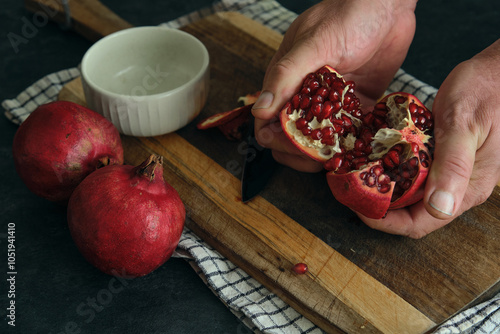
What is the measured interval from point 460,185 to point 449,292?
1.22 feet

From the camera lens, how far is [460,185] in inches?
59.1

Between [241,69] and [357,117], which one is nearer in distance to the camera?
[357,117]

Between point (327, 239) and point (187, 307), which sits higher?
point (327, 239)

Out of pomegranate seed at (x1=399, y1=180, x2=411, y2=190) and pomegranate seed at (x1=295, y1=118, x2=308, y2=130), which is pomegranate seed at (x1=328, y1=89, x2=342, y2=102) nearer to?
pomegranate seed at (x1=295, y1=118, x2=308, y2=130)

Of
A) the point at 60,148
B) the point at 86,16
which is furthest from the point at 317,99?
the point at 86,16

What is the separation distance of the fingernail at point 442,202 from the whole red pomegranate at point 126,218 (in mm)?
767

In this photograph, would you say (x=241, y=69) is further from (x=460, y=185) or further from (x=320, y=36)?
(x=460, y=185)

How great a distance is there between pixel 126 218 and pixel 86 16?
1542 mm

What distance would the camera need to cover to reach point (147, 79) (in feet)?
7.05

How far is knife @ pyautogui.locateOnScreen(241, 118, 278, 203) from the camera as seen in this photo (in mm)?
1859

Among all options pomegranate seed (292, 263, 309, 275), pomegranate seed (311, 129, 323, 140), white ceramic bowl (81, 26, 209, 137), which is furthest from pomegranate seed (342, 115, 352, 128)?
white ceramic bowl (81, 26, 209, 137)

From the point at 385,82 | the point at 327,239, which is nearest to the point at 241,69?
the point at 385,82

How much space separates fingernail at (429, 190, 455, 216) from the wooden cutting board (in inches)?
11.6

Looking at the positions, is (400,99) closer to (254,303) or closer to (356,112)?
(356,112)
